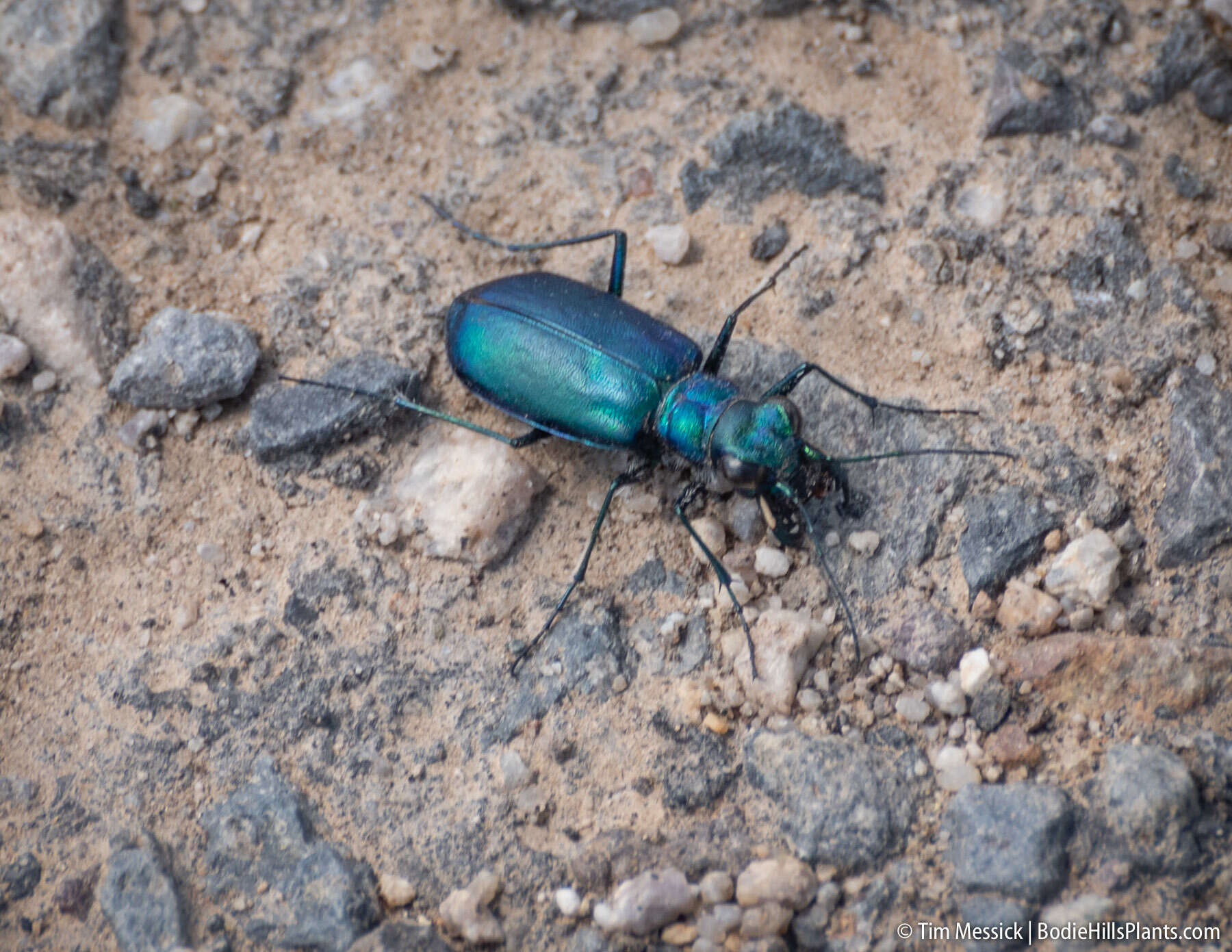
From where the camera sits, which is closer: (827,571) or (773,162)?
(827,571)

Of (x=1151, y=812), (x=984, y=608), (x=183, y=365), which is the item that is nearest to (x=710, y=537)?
(x=984, y=608)

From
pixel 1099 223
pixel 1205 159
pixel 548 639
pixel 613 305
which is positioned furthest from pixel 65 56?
pixel 1205 159

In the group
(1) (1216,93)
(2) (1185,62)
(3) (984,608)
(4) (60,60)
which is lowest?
(3) (984,608)

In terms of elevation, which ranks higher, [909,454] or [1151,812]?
[909,454]

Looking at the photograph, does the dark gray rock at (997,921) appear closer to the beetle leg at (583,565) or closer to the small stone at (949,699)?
the small stone at (949,699)

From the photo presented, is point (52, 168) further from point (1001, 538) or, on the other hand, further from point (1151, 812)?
point (1151, 812)

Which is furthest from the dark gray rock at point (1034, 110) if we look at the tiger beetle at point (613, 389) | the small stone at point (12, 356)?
the small stone at point (12, 356)

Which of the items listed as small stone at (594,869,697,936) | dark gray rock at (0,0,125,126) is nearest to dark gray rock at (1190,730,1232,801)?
small stone at (594,869,697,936)
